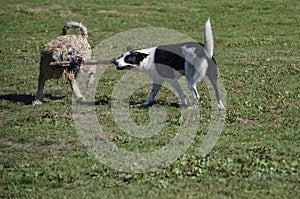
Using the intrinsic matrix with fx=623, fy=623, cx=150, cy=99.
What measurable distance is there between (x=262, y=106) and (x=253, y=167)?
3.00 metres

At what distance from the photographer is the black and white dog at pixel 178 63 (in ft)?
32.4

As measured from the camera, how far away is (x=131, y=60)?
34.4 feet

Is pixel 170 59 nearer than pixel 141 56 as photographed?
Yes

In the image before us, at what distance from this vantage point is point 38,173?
7.20 meters

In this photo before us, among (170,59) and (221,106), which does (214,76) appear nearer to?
(221,106)

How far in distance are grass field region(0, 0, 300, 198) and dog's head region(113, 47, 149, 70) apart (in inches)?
27.9

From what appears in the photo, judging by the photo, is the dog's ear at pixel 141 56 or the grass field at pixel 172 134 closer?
the grass field at pixel 172 134

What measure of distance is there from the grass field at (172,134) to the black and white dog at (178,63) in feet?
1.32

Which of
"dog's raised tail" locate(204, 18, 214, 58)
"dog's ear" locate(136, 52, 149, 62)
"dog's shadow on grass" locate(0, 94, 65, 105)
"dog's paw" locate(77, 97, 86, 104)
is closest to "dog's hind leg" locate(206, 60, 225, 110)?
"dog's raised tail" locate(204, 18, 214, 58)

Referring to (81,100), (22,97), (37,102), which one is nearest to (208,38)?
(81,100)

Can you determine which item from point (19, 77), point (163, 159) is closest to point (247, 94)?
point (163, 159)

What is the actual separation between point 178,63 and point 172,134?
6.08ft

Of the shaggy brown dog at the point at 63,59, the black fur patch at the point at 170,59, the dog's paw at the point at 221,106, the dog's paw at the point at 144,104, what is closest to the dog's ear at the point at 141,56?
the black fur patch at the point at 170,59

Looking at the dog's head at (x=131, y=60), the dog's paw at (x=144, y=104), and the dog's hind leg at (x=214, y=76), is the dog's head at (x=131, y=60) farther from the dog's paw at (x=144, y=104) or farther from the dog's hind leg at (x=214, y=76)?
Answer: the dog's hind leg at (x=214, y=76)
